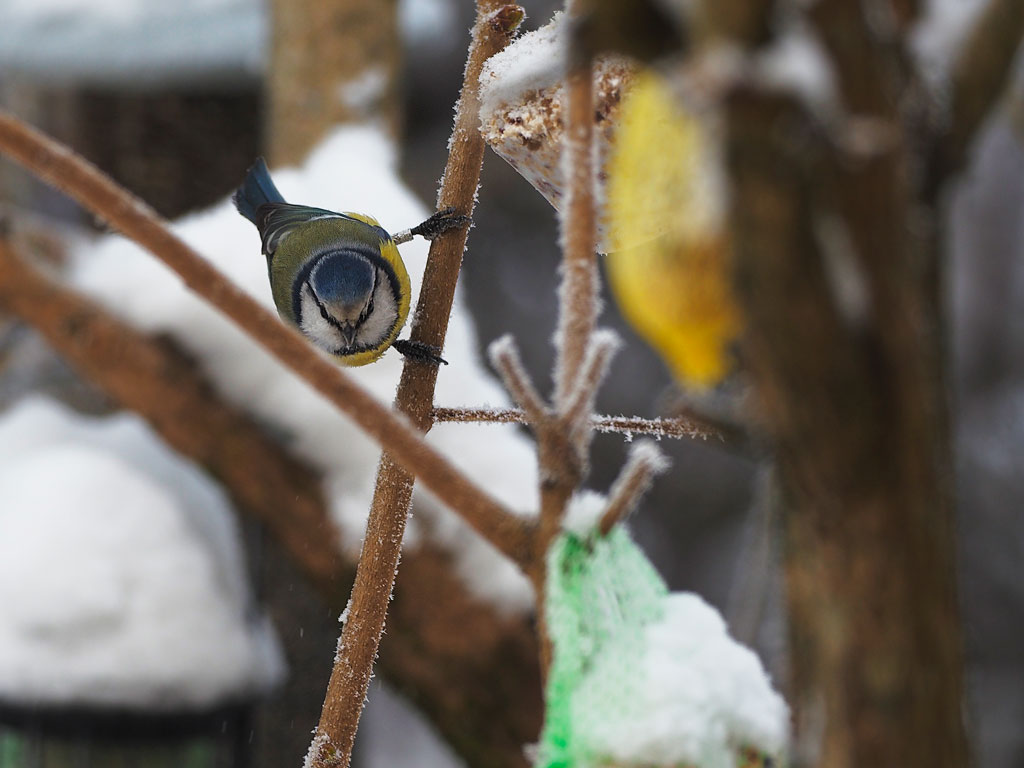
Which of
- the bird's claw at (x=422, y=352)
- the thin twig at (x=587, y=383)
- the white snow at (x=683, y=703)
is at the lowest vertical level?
the white snow at (x=683, y=703)

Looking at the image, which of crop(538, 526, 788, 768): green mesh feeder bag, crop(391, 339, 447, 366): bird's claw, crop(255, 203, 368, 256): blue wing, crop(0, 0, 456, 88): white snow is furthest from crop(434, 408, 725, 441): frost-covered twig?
crop(0, 0, 456, 88): white snow

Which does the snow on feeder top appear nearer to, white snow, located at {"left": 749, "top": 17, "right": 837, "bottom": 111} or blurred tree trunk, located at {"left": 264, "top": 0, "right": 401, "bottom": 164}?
white snow, located at {"left": 749, "top": 17, "right": 837, "bottom": 111}

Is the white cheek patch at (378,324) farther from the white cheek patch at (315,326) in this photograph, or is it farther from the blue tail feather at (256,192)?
the blue tail feather at (256,192)

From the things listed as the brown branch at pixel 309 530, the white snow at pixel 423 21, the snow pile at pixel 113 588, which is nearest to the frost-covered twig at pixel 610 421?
the brown branch at pixel 309 530

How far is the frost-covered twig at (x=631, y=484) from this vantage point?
0.37 m

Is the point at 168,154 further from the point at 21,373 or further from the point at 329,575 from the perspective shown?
the point at 329,575

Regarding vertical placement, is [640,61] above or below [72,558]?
below

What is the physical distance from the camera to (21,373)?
2.31 m

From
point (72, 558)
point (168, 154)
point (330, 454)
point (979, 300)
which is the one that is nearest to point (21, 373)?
point (168, 154)

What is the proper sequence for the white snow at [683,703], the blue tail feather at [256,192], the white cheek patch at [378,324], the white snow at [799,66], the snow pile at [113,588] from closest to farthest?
the white snow at [799,66], the white snow at [683,703], the white cheek patch at [378,324], the blue tail feather at [256,192], the snow pile at [113,588]

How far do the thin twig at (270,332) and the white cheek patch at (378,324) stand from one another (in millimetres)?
497

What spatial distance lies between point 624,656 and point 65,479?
1.57 meters

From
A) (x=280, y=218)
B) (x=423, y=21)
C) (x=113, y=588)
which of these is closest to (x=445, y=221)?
(x=280, y=218)

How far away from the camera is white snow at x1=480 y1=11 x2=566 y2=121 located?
0.58 metres
